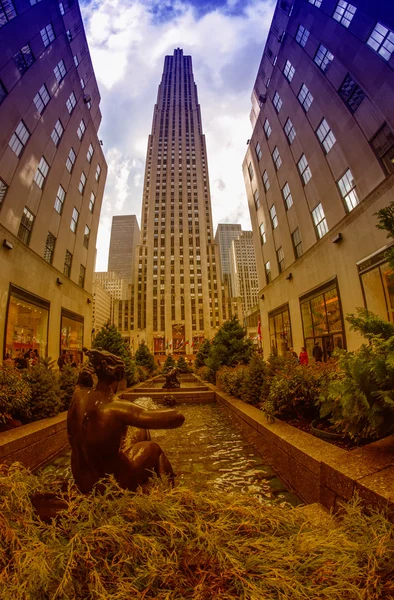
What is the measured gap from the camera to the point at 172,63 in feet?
442

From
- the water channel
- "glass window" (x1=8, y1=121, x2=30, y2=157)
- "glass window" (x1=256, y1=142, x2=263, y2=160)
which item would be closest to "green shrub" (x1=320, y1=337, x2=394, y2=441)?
the water channel

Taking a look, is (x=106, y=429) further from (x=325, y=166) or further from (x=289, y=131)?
(x=289, y=131)

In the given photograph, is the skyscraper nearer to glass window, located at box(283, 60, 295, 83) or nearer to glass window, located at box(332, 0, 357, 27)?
glass window, located at box(283, 60, 295, 83)

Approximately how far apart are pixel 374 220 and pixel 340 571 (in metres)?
15.1

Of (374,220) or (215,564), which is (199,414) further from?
(374,220)

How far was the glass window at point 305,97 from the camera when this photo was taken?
1921 centimetres

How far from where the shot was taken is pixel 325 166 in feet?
56.3

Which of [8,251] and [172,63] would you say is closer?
[8,251]

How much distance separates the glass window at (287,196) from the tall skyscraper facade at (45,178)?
1941 centimetres

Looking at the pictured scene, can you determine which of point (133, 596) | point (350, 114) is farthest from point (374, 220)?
point (133, 596)

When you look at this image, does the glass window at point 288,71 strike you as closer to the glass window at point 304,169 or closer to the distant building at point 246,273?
the glass window at point 304,169

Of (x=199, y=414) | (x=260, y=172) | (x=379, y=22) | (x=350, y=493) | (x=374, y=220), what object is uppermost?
(x=260, y=172)

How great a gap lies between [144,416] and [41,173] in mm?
23484

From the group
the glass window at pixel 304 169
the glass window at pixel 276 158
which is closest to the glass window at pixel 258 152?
the glass window at pixel 276 158
